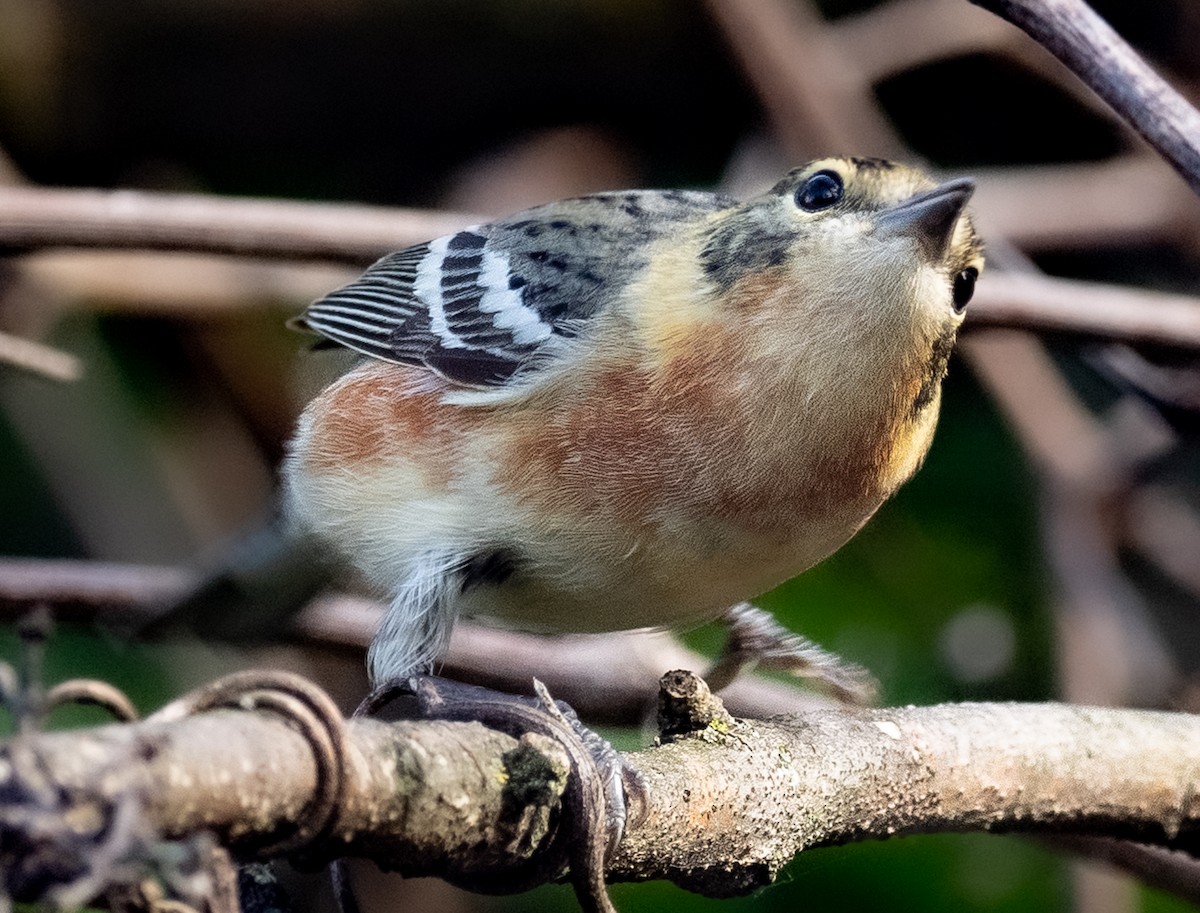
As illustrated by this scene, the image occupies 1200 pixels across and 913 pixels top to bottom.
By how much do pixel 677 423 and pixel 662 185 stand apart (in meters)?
3.18

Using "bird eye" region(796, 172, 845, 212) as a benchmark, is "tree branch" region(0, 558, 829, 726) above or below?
below

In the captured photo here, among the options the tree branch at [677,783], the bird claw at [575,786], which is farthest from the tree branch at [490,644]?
the bird claw at [575,786]

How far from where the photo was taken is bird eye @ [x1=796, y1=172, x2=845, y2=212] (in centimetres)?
262

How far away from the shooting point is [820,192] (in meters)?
2.64

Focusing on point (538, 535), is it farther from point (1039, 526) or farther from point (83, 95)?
point (83, 95)

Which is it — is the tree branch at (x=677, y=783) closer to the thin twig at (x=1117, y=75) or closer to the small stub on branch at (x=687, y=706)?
the small stub on branch at (x=687, y=706)

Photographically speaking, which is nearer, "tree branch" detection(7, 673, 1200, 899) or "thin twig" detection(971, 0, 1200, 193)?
"tree branch" detection(7, 673, 1200, 899)

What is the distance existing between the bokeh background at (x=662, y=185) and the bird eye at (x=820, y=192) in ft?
3.16

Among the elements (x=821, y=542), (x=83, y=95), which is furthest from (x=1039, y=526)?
(x=83, y=95)

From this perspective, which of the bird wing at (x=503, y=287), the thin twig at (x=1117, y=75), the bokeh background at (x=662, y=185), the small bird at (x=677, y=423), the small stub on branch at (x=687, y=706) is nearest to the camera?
the small stub on branch at (x=687, y=706)

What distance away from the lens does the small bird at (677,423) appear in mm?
2506

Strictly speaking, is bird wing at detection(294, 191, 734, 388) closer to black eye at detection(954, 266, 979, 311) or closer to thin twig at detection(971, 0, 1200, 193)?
black eye at detection(954, 266, 979, 311)

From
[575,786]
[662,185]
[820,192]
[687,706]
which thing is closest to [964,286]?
[820,192]

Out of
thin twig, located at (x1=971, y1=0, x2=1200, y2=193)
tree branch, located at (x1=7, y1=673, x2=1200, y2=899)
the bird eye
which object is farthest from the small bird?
tree branch, located at (x1=7, y1=673, x2=1200, y2=899)
